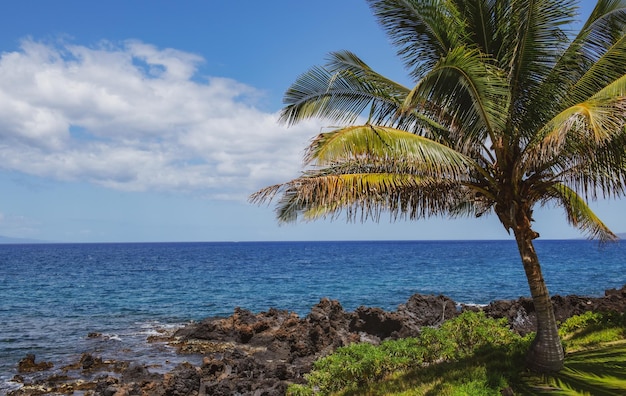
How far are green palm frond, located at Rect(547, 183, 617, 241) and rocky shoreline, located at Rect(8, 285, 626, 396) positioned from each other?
16.6 ft

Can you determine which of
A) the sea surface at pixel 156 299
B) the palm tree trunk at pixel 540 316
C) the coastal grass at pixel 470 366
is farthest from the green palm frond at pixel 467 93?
the sea surface at pixel 156 299

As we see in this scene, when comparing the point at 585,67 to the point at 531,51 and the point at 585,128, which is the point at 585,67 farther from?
the point at 585,128

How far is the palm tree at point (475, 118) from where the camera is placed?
825 cm

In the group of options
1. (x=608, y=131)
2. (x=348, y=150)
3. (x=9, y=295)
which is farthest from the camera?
(x=9, y=295)

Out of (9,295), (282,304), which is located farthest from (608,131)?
(9,295)

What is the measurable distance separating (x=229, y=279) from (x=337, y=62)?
48.1 metres

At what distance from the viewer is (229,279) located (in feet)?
183

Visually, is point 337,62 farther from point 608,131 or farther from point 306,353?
point 306,353

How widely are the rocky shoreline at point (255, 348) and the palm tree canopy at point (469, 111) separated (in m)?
6.08

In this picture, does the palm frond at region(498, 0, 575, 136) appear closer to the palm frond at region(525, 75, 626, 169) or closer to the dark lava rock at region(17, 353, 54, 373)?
the palm frond at region(525, 75, 626, 169)

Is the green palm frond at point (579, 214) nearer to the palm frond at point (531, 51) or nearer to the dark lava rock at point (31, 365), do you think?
the palm frond at point (531, 51)

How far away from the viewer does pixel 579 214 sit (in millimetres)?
13070

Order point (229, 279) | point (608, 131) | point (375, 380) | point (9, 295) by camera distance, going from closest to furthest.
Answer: point (608, 131)
point (375, 380)
point (9, 295)
point (229, 279)

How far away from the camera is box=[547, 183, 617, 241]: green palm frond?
38.5 feet
